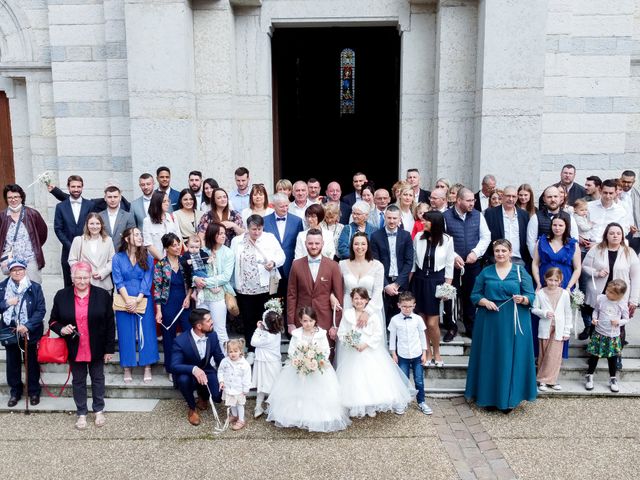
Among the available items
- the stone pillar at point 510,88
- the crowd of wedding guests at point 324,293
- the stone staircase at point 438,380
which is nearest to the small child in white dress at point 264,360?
the crowd of wedding guests at point 324,293

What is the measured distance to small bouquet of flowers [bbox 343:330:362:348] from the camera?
6.75 meters

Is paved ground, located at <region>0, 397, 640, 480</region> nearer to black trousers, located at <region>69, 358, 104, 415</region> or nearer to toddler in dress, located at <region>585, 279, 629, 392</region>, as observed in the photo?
black trousers, located at <region>69, 358, 104, 415</region>

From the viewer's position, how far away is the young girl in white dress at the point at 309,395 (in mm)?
6598

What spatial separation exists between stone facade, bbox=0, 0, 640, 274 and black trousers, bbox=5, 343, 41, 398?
3733mm

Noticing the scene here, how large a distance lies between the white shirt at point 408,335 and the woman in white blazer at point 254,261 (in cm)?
161

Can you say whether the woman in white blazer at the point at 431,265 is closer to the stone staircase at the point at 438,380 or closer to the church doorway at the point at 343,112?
the stone staircase at the point at 438,380

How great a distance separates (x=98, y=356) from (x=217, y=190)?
7.92 feet

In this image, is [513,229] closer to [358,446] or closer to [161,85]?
[358,446]

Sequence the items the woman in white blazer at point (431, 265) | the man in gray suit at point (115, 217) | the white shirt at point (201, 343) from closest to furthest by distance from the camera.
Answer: the white shirt at point (201, 343), the woman in white blazer at point (431, 265), the man in gray suit at point (115, 217)

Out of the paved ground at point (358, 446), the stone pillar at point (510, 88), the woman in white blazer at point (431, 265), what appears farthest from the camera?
the stone pillar at point (510, 88)

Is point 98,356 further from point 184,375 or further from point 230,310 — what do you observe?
point 230,310

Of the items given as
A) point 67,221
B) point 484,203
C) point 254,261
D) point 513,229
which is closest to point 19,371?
point 67,221

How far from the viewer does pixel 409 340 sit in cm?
703

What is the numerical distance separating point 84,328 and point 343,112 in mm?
17870
